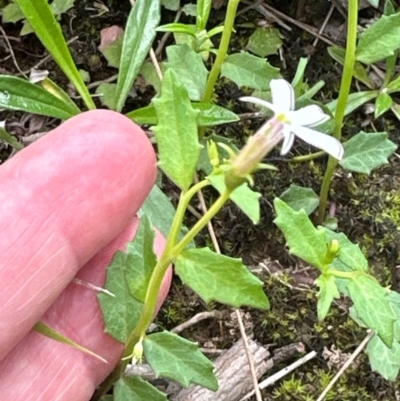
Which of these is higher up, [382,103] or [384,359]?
[382,103]

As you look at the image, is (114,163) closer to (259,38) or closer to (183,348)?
(183,348)

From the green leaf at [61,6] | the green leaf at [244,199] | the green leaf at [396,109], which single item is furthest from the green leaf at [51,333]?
the green leaf at [396,109]

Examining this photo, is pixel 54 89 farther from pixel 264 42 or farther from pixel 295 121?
pixel 295 121

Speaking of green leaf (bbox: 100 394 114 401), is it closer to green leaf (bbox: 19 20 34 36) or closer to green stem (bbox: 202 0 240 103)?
green stem (bbox: 202 0 240 103)

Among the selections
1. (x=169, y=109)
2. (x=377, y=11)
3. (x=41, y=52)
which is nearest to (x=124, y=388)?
(x=169, y=109)

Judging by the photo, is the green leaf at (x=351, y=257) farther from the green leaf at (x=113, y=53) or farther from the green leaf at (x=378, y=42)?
the green leaf at (x=113, y=53)

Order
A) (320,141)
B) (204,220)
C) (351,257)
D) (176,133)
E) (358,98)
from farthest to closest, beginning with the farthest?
(358,98), (351,257), (176,133), (204,220), (320,141)

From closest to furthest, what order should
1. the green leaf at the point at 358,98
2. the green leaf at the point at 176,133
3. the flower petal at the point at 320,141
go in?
the flower petal at the point at 320,141
the green leaf at the point at 176,133
the green leaf at the point at 358,98

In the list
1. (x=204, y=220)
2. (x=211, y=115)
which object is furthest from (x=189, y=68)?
(x=204, y=220)
